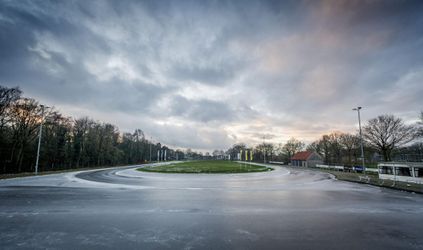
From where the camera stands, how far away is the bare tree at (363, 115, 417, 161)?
32.5m

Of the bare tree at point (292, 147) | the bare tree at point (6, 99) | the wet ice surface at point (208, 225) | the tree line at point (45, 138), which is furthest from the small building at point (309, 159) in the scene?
the bare tree at point (6, 99)

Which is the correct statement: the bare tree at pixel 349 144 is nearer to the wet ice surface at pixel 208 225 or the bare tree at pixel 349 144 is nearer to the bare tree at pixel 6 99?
the wet ice surface at pixel 208 225

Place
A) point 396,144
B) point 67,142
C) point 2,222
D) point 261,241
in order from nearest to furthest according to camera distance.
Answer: point 261,241 < point 2,222 < point 396,144 < point 67,142

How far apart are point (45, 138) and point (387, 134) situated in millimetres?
71333

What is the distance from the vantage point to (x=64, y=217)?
288 inches

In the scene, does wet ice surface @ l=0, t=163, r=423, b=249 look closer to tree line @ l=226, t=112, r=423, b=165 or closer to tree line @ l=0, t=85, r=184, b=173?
tree line @ l=226, t=112, r=423, b=165

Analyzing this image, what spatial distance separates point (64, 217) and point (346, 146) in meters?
67.1

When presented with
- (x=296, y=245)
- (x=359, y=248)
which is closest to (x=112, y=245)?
(x=296, y=245)

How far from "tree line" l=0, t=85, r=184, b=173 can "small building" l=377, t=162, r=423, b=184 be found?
151 ft

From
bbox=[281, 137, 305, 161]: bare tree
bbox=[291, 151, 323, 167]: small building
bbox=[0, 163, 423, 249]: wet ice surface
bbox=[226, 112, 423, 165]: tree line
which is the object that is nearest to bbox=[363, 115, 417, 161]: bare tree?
bbox=[226, 112, 423, 165]: tree line

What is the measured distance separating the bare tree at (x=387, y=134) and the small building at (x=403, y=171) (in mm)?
15428

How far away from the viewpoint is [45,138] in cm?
4406

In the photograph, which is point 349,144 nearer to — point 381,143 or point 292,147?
point 381,143

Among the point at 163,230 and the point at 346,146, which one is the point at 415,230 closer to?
the point at 163,230
